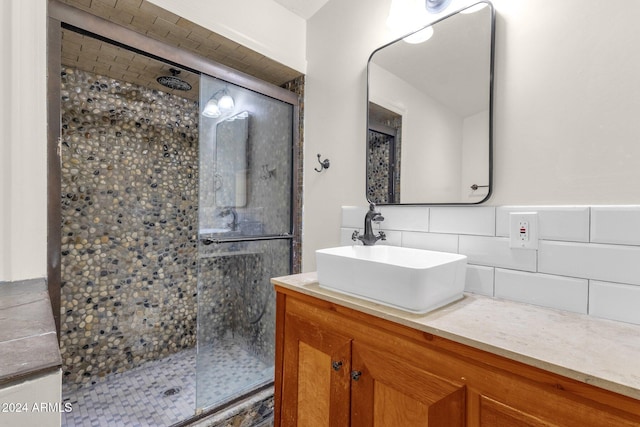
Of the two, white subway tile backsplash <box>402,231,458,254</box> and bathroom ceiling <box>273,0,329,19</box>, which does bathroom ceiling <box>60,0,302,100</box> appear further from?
white subway tile backsplash <box>402,231,458,254</box>

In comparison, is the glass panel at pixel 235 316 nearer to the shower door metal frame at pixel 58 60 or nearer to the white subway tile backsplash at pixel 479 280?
the shower door metal frame at pixel 58 60

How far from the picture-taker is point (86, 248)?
2045mm

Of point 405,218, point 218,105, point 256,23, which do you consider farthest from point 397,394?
point 256,23

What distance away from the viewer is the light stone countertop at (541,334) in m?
0.59

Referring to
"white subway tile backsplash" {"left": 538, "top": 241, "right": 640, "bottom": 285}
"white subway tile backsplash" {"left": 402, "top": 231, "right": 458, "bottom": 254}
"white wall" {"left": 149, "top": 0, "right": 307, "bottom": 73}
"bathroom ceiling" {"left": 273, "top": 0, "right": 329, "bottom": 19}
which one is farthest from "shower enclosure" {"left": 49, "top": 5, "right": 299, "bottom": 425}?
"white subway tile backsplash" {"left": 538, "top": 241, "right": 640, "bottom": 285}

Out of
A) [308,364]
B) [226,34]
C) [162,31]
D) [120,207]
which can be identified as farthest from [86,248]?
[308,364]

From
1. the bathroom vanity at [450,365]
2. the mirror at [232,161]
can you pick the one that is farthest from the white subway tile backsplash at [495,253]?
the mirror at [232,161]

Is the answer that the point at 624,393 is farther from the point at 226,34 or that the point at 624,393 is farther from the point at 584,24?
the point at 226,34

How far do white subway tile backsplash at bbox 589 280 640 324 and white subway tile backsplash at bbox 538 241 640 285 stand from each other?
0.02 m

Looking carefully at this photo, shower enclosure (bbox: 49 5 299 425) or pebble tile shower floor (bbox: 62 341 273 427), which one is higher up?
shower enclosure (bbox: 49 5 299 425)

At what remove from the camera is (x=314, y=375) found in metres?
1.11

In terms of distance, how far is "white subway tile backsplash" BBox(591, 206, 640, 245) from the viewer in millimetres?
872

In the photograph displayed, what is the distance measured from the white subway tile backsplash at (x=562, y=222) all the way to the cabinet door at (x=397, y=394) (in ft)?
2.09

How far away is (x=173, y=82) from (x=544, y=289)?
244 centimetres
